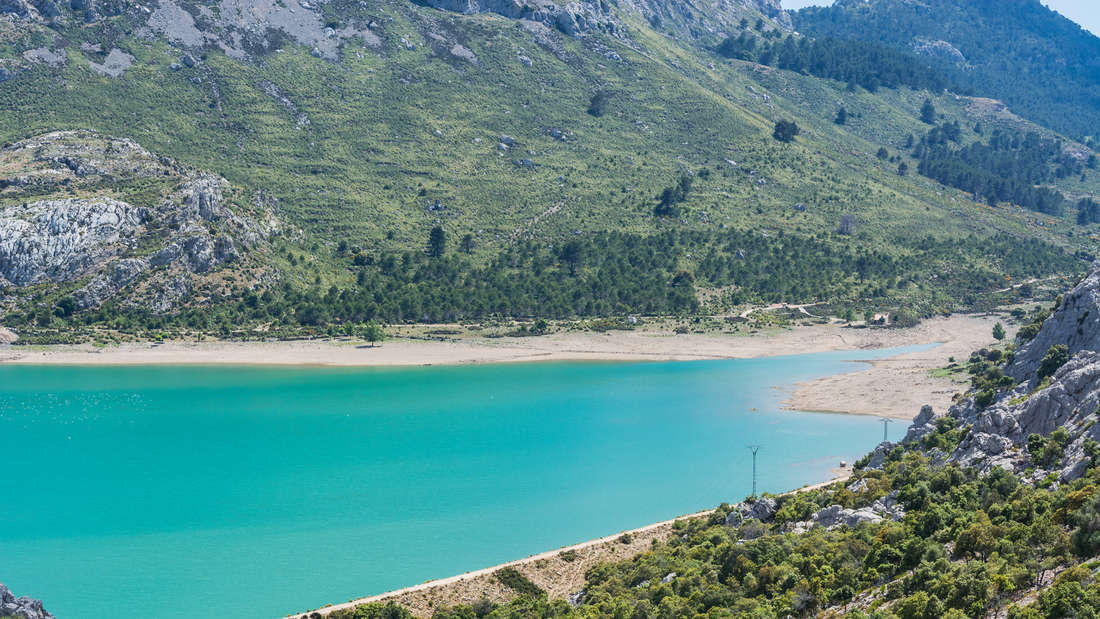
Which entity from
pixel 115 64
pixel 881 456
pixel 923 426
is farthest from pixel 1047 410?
pixel 115 64

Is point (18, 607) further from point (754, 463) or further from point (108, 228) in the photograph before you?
point (108, 228)

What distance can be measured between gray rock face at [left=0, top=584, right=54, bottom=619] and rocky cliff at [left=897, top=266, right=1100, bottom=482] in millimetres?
37148

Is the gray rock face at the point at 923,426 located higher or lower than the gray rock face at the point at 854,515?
higher

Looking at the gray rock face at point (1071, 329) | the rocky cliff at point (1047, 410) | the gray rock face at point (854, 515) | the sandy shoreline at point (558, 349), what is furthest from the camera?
the sandy shoreline at point (558, 349)

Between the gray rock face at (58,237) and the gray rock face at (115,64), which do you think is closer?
the gray rock face at (58,237)

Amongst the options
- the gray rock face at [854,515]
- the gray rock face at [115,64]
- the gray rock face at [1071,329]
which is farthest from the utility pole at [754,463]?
the gray rock face at [115,64]

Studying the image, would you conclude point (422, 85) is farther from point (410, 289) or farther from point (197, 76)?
point (410, 289)

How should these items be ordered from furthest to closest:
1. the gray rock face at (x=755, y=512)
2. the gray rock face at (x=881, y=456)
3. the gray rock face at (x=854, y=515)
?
the gray rock face at (x=881, y=456), the gray rock face at (x=755, y=512), the gray rock face at (x=854, y=515)

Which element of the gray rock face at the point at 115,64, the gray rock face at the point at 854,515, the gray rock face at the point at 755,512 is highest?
the gray rock face at the point at 115,64

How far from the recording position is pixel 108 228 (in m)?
134

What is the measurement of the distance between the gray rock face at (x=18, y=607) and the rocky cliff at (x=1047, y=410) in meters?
37.1

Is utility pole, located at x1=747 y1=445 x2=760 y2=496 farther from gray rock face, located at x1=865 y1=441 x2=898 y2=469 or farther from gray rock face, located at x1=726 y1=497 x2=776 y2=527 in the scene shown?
gray rock face, located at x1=726 y1=497 x2=776 y2=527

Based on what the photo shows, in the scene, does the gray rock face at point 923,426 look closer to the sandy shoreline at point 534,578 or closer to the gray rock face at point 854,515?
the gray rock face at point 854,515

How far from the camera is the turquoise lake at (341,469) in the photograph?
4959 centimetres
